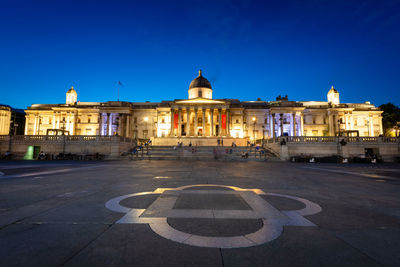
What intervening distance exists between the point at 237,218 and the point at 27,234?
3.70 metres

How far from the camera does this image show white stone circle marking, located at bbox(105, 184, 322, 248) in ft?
9.70

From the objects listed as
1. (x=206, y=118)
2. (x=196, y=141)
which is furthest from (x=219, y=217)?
(x=206, y=118)

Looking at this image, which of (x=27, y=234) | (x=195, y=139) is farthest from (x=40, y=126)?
(x=27, y=234)

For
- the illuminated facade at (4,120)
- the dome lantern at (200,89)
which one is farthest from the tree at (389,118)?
the illuminated facade at (4,120)

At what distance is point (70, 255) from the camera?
246 centimetres

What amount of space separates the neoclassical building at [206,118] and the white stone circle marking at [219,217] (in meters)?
52.1

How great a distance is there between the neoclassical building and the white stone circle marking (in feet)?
171

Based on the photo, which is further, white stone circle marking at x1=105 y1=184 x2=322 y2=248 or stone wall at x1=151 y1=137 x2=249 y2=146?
stone wall at x1=151 y1=137 x2=249 y2=146

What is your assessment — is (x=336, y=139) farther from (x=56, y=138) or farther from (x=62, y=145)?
(x=56, y=138)

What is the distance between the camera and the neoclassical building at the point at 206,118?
58856mm

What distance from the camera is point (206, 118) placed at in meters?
62.3

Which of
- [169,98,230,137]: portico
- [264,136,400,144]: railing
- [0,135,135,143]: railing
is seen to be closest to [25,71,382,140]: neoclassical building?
[169,98,230,137]: portico

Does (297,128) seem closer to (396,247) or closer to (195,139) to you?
(195,139)

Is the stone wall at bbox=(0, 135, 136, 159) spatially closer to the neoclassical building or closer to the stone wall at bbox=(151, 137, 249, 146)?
the stone wall at bbox=(151, 137, 249, 146)
